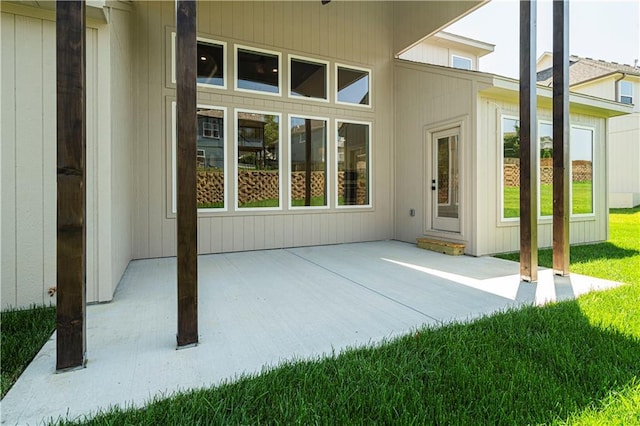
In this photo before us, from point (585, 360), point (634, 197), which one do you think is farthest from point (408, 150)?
point (634, 197)

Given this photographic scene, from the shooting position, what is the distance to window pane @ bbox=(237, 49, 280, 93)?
5918mm

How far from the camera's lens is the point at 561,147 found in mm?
4023

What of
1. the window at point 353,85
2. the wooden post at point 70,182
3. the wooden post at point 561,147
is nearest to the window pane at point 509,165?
the wooden post at point 561,147

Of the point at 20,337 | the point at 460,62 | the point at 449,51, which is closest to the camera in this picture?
the point at 20,337

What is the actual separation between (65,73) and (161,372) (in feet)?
5.83

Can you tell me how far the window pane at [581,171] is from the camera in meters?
6.48

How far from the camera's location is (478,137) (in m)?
5.41

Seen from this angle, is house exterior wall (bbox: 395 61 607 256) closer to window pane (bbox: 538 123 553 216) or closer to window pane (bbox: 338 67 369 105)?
window pane (bbox: 538 123 553 216)

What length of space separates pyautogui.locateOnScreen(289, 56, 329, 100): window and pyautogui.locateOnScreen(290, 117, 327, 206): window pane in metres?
0.51

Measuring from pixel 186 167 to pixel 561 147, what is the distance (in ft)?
13.9

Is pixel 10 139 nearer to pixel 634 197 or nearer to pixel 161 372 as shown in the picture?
pixel 161 372

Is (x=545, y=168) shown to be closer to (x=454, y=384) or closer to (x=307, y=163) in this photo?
(x=307, y=163)

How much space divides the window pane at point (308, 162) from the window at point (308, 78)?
513 mm

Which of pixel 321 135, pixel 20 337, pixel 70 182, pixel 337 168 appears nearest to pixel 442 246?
pixel 337 168
